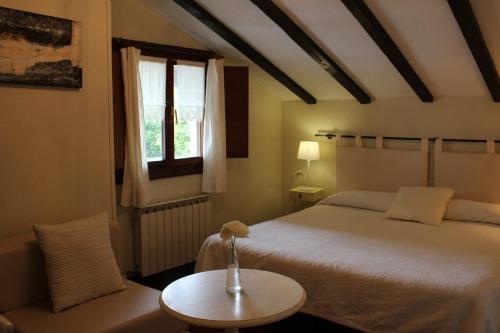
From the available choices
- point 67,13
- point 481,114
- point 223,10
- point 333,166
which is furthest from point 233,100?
point 481,114

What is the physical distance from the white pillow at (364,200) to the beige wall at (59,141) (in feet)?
7.48

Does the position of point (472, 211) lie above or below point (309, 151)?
below

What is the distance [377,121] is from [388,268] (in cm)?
239

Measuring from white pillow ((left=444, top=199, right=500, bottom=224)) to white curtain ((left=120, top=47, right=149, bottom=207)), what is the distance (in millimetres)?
2592

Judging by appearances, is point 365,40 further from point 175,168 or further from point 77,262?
point 77,262

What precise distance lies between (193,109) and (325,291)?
2.32m

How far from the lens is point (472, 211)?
13.0 ft

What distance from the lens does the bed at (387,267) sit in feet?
8.24

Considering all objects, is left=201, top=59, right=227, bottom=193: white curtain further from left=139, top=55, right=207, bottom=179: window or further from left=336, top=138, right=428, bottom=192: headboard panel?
Result: left=336, top=138, right=428, bottom=192: headboard panel

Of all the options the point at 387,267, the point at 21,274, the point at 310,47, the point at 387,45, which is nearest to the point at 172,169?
the point at 310,47

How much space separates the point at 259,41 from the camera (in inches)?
172

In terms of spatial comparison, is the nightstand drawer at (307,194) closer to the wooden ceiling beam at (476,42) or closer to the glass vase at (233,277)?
the wooden ceiling beam at (476,42)

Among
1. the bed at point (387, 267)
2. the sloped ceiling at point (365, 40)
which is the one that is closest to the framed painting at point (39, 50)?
the sloped ceiling at point (365, 40)

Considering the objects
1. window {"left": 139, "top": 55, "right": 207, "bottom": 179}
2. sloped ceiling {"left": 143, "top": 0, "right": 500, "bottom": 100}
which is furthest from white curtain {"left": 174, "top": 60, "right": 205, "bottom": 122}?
sloped ceiling {"left": 143, "top": 0, "right": 500, "bottom": 100}
